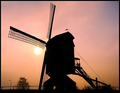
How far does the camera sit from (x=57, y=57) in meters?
12.6

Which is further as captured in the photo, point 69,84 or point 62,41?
point 62,41

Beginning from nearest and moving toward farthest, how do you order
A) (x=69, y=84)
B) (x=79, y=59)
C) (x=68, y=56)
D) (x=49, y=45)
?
(x=69, y=84), (x=68, y=56), (x=49, y=45), (x=79, y=59)

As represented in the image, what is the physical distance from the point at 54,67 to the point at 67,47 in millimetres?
2704

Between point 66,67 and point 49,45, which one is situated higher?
point 49,45

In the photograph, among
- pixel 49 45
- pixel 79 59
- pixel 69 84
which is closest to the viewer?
pixel 69 84

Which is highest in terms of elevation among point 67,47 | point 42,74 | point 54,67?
point 67,47

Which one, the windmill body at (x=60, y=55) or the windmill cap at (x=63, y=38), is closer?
the windmill body at (x=60, y=55)

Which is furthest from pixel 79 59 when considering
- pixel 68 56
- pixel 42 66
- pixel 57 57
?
pixel 42 66

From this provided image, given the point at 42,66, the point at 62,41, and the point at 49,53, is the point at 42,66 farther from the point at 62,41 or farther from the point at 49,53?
the point at 62,41

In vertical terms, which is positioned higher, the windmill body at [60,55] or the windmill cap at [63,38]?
the windmill cap at [63,38]

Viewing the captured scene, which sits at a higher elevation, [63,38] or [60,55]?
[63,38]

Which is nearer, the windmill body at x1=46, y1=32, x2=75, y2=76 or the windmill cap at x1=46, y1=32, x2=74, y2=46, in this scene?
the windmill body at x1=46, y1=32, x2=75, y2=76

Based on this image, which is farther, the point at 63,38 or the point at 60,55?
the point at 63,38

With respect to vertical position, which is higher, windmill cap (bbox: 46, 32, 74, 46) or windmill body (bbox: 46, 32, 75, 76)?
windmill cap (bbox: 46, 32, 74, 46)
